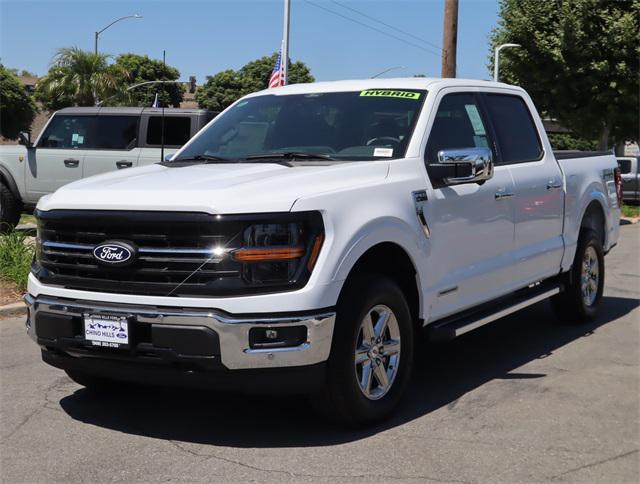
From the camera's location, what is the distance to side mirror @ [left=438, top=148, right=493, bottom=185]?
5.05 m

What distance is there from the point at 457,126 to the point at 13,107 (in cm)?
5146

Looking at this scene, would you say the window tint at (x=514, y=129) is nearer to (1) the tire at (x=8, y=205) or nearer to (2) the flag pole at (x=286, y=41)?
(1) the tire at (x=8, y=205)

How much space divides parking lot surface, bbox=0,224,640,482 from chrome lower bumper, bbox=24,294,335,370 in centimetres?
50

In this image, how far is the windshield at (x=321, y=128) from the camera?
5215 millimetres

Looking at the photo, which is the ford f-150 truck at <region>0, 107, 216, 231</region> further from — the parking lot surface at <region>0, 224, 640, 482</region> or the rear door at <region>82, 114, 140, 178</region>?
the parking lot surface at <region>0, 224, 640, 482</region>

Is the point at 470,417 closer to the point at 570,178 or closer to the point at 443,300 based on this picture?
the point at 443,300

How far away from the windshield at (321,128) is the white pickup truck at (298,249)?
13 mm

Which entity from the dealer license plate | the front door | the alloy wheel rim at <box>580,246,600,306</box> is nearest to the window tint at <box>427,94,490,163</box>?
the front door

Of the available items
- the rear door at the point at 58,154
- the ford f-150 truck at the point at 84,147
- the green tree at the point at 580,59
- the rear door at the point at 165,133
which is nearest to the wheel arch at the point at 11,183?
the ford f-150 truck at the point at 84,147

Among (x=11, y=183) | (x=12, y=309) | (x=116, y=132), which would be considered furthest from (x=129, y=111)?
(x=12, y=309)

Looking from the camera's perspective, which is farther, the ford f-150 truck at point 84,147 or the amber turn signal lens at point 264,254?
the ford f-150 truck at point 84,147

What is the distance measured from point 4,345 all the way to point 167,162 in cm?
226

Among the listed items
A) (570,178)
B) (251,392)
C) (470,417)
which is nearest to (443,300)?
(470,417)

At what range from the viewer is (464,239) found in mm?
5309
